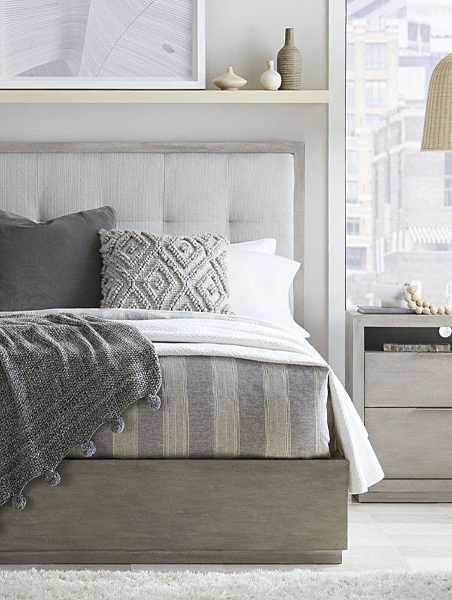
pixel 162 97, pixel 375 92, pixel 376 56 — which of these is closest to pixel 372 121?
pixel 375 92

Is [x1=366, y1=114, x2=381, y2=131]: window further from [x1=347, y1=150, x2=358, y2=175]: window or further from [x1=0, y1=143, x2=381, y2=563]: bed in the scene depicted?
[x1=0, y1=143, x2=381, y2=563]: bed

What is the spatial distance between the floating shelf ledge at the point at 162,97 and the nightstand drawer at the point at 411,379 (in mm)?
1214

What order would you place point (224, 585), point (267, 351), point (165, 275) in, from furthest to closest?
point (165, 275) < point (267, 351) < point (224, 585)

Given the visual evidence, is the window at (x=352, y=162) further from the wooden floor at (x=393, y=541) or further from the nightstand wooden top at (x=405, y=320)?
the wooden floor at (x=393, y=541)

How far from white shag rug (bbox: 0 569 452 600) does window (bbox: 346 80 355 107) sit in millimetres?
2334

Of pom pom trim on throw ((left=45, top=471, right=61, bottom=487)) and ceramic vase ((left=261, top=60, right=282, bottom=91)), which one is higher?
ceramic vase ((left=261, top=60, right=282, bottom=91))

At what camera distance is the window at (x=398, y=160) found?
3.86 metres

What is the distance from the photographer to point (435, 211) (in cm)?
386

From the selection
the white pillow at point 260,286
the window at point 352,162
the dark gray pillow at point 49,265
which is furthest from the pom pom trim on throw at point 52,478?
the window at point 352,162

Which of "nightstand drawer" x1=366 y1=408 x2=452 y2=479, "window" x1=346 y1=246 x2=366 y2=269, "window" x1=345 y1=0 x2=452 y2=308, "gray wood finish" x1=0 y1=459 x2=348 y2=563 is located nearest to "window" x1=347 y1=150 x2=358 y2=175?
"window" x1=345 y1=0 x2=452 y2=308

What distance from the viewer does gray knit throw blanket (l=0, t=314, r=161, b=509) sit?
6.91ft

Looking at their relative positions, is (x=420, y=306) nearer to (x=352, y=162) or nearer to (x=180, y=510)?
(x=352, y=162)

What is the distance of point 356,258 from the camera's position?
3883mm

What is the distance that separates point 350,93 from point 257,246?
2.92 ft
